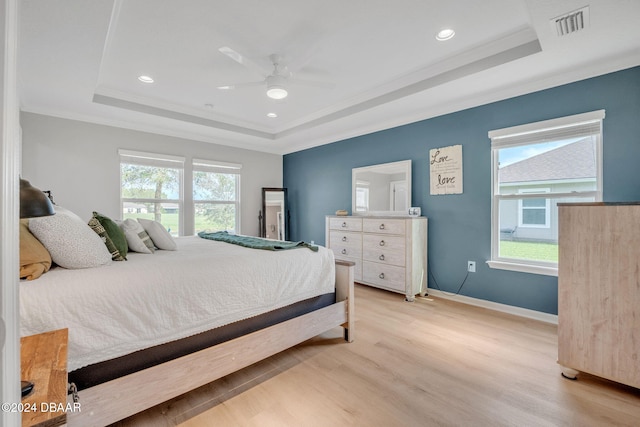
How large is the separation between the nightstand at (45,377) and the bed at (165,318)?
0.73ft

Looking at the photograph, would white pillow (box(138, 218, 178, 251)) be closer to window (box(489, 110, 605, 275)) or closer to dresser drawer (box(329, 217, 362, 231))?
dresser drawer (box(329, 217, 362, 231))

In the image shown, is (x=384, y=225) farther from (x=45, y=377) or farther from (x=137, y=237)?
(x=45, y=377)

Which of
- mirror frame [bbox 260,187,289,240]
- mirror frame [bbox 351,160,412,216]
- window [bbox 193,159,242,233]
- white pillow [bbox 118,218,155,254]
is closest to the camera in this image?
white pillow [bbox 118,218,155,254]

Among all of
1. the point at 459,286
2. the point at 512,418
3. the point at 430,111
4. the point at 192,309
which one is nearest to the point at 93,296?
the point at 192,309

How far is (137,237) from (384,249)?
2.70 meters

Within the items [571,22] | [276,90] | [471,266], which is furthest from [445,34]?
[471,266]

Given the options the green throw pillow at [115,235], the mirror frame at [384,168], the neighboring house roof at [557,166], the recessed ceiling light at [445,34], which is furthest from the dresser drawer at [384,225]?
the green throw pillow at [115,235]

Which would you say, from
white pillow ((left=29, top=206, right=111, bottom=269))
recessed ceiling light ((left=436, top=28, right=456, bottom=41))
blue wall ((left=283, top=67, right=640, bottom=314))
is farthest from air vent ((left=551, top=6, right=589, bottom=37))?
white pillow ((left=29, top=206, right=111, bottom=269))

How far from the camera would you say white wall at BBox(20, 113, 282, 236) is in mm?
3432

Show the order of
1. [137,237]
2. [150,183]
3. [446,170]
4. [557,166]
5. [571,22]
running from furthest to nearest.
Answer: [150,183]
[446,170]
[557,166]
[137,237]
[571,22]

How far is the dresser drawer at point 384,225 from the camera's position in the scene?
349 cm

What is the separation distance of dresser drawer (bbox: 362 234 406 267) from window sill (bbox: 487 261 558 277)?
960 mm

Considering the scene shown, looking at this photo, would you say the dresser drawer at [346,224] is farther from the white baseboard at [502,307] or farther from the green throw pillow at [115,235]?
the green throw pillow at [115,235]

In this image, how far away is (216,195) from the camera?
5.02m
